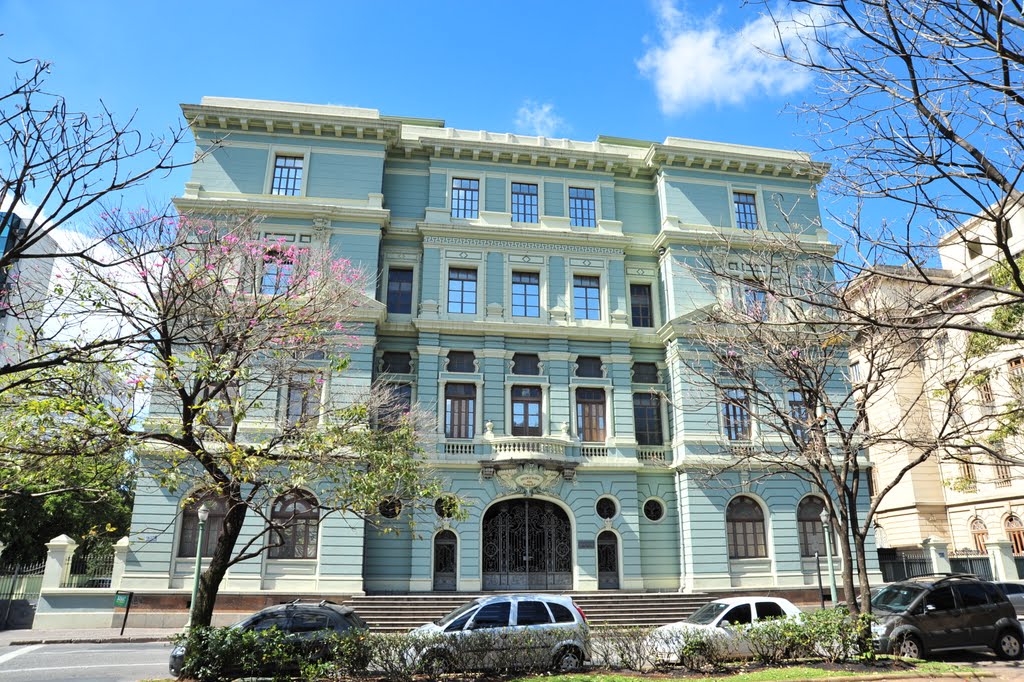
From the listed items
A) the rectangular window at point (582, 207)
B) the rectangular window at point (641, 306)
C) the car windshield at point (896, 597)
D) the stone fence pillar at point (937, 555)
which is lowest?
the car windshield at point (896, 597)

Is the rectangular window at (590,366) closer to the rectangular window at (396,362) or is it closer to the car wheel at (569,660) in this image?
the rectangular window at (396,362)

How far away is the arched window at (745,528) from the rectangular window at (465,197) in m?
15.5

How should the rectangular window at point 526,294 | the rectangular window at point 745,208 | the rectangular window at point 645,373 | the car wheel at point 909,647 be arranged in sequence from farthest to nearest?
the rectangular window at point 745,208
the rectangular window at point 645,373
the rectangular window at point 526,294
the car wheel at point 909,647

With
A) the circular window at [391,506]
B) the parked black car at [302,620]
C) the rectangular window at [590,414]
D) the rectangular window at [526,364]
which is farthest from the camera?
the rectangular window at [526,364]

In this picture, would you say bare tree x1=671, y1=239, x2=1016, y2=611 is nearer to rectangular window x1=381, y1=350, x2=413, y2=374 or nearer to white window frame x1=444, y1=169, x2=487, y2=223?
rectangular window x1=381, y1=350, x2=413, y2=374

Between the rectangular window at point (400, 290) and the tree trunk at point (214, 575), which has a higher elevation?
the rectangular window at point (400, 290)

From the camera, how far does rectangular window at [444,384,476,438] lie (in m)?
26.7

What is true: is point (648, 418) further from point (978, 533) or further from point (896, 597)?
point (978, 533)

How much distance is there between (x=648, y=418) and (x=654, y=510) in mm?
3649

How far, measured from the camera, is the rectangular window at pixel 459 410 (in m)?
26.7

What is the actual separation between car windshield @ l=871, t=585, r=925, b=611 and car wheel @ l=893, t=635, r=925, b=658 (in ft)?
2.41

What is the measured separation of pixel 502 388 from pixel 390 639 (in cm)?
1524

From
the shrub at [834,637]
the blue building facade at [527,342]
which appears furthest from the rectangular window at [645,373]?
the shrub at [834,637]

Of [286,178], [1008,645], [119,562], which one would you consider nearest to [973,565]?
[1008,645]
